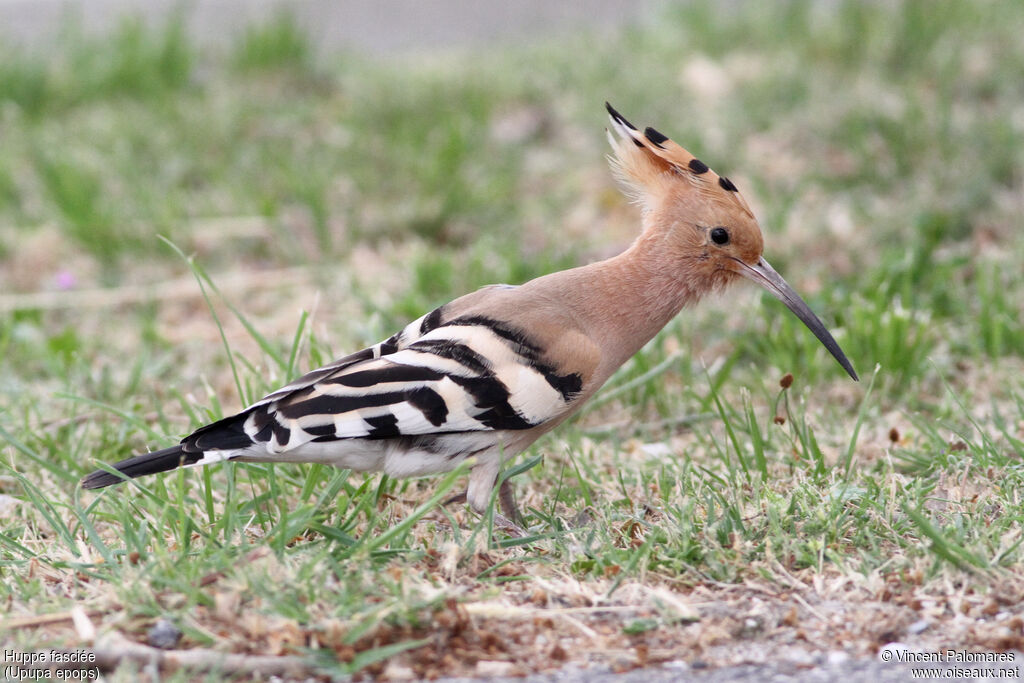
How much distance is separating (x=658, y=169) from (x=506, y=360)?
0.68 meters

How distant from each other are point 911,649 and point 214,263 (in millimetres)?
3459

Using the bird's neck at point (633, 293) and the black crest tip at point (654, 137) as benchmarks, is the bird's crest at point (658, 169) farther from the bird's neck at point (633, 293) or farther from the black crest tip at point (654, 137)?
the bird's neck at point (633, 293)

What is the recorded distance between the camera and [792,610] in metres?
2.18

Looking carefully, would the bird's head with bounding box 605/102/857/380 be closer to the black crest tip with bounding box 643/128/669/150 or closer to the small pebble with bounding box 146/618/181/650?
the black crest tip with bounding box 643/128/669/150

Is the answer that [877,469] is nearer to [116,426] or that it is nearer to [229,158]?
[116,426]

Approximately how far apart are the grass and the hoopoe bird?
5.6 inches

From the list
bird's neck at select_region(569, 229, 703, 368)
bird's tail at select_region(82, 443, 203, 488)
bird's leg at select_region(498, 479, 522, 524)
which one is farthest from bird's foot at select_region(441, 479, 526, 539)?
bird's tail at select_region(82, 443, 203, 488)

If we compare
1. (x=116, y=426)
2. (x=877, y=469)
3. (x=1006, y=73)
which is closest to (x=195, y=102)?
(x=116, y=426)

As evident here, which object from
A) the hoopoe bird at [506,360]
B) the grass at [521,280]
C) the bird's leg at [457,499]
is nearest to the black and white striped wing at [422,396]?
the hoopoe bird at [506,360]

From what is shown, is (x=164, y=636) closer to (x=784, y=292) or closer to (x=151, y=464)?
(x=151, y=464)

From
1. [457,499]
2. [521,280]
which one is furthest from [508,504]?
[521,280]

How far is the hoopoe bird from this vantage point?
2.56m

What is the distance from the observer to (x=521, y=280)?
13.8 ft

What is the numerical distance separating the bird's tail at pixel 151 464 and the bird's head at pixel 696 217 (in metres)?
1.23
